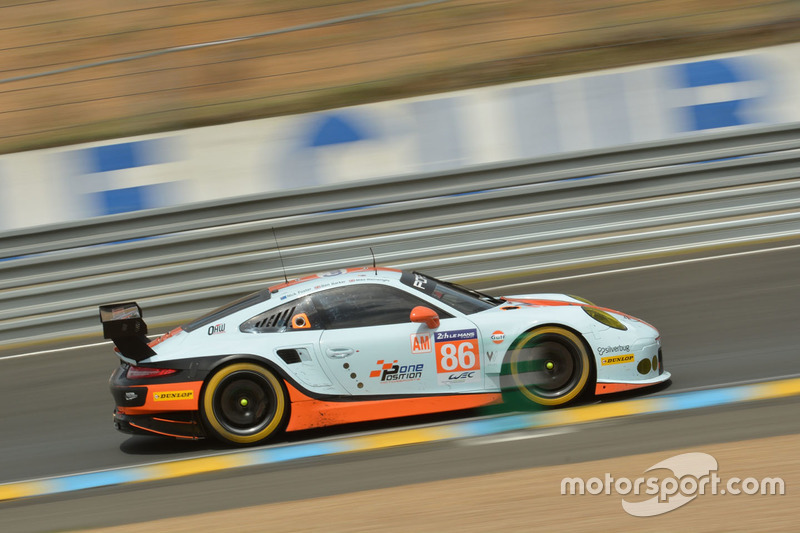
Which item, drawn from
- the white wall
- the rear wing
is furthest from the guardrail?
the rear wing

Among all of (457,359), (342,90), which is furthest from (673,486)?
(342,90)

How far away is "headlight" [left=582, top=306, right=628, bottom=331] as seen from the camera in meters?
6.49

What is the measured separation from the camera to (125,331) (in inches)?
256

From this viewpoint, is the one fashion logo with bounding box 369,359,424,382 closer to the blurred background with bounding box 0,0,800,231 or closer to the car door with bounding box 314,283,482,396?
the car door with bounding box 314,283,482,396

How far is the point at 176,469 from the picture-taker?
20.3 feet

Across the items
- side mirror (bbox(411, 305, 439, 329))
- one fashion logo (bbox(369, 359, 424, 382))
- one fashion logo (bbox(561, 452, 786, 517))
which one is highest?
side mirror (bbox(411, 305, 439, 329))

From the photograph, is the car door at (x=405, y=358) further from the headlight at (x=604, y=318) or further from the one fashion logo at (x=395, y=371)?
the headlight at (x=604, y=318)

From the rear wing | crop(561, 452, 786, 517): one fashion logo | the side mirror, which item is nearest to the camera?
crop(561, 452, 786, 517): one fashion logo

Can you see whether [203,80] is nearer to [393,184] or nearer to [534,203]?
[393,184]

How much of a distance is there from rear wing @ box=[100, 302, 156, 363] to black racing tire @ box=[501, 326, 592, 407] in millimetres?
2691

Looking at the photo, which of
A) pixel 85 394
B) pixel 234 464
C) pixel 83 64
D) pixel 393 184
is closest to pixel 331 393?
pixel 234 464

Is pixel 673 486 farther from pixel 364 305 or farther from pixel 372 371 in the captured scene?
pixel 364 305

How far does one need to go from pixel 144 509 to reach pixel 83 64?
29.3 ft

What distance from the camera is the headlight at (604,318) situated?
649 cm
